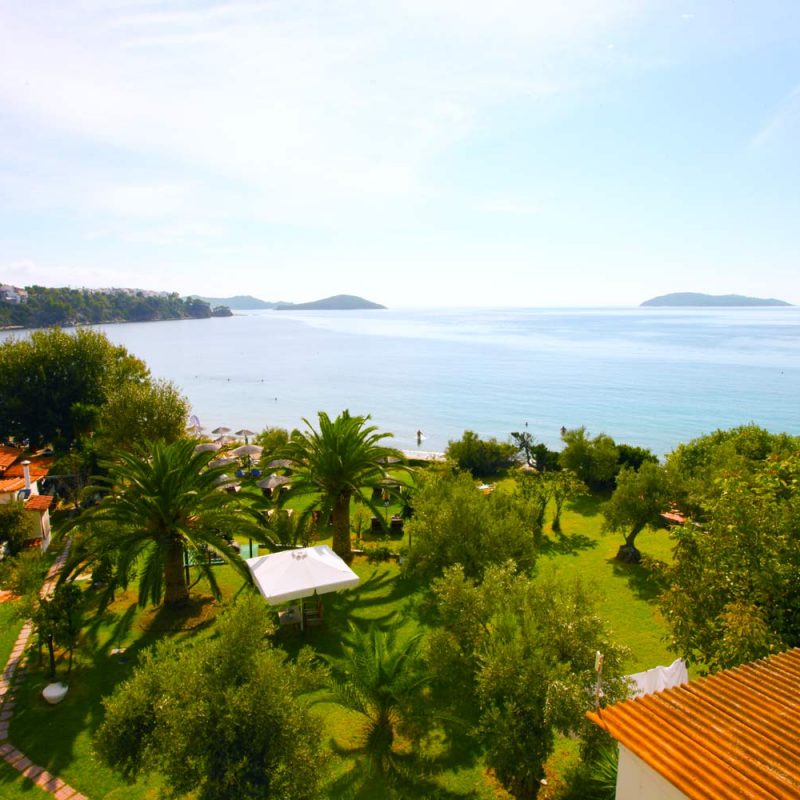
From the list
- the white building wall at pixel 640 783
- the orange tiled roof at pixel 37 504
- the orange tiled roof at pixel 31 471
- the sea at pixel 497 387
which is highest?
the white building wall at pixel 640 783

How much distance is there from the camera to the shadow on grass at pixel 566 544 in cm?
1934

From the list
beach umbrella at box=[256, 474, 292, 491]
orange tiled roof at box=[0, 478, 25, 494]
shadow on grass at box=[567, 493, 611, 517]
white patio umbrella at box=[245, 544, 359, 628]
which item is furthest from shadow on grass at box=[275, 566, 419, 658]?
orange tiled roof at box=[0, 478, 25, 494]

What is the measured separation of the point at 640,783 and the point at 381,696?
196 inches

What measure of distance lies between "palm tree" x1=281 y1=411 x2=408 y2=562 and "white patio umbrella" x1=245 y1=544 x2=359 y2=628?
302 cm

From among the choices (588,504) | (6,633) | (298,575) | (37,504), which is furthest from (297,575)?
(588,504)

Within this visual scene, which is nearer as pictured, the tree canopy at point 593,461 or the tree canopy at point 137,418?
the tree canopy at point 137,418

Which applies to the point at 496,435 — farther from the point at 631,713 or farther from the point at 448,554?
the point at 631,713

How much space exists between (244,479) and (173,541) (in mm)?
14729

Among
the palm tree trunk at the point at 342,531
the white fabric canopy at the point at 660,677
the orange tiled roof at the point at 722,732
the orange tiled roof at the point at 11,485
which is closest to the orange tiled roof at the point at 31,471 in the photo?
the orange tiled roof at the point at 11,485

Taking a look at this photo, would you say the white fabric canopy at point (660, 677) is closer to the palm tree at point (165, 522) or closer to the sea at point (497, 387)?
the palm tree at point (165, 522)

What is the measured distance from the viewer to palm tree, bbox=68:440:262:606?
1273 centimetres

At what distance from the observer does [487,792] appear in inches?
328

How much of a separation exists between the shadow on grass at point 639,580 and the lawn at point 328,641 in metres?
0.03

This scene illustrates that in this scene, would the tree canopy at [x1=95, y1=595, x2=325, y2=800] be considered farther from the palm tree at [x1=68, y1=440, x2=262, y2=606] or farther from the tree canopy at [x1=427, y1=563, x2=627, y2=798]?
the palm tree at [x1=68, y1=440, x2=262, y2=606]
